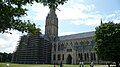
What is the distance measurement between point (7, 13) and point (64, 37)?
121 m

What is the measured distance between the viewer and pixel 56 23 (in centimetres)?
13512

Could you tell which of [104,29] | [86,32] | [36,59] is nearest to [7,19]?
[104,29]

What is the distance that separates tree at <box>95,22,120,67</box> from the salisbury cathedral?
4813 cm

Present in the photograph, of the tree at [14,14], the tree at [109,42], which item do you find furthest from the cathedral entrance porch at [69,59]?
the tree at [14,14]

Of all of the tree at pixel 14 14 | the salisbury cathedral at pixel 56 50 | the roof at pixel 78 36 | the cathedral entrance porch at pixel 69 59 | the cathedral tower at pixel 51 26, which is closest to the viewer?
the tree at pixel 14 14

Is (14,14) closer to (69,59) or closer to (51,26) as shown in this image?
(69,59)

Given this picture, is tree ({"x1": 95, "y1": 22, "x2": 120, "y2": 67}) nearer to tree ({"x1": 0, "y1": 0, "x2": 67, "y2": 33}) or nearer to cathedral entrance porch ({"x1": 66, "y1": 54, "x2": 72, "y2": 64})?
tree ({"x1": 0, "y1": 0, "x2": 67, "y2": 33})

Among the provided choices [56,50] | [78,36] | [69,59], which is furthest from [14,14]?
[78,36]

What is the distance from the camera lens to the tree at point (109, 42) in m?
45.8

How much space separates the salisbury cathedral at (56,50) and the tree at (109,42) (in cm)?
4813

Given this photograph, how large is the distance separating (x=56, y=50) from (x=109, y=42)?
69.1 metres

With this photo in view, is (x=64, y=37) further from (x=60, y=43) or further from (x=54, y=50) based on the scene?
(x=54, y=50)

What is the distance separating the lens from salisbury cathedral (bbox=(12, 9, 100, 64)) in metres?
101

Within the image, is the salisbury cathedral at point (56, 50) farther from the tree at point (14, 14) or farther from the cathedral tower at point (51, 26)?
the tree at point (14, 14)
